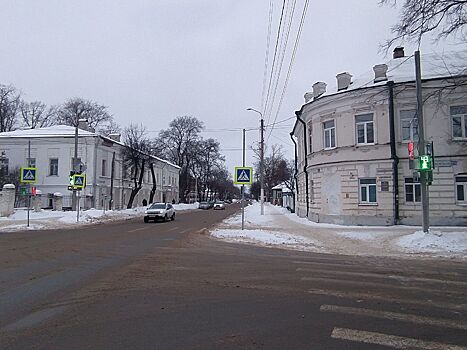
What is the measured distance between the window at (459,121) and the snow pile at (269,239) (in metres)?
11.6

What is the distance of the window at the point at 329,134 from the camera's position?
26.2 metres

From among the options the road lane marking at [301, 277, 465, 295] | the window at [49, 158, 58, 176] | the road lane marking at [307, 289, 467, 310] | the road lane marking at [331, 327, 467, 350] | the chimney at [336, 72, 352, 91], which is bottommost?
the road lane marking at [301, 277, 465, 295]

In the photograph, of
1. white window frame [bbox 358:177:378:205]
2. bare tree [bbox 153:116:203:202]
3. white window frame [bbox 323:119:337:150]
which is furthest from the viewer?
bare tree [bbox 153:116:203:202]

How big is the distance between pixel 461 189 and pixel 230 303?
20591 millimetres

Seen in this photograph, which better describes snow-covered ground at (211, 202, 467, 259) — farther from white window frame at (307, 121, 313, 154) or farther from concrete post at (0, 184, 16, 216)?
concrete post at (0, 184, 16, 216)

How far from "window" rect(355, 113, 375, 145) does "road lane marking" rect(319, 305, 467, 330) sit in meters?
19.5

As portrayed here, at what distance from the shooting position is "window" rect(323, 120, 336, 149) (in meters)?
26.2

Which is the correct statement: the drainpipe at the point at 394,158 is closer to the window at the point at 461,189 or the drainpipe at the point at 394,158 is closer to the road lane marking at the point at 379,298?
the window at the point at 461,189

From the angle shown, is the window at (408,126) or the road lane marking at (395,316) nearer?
the road lane marking at (395,316)

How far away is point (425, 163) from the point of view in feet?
54.6

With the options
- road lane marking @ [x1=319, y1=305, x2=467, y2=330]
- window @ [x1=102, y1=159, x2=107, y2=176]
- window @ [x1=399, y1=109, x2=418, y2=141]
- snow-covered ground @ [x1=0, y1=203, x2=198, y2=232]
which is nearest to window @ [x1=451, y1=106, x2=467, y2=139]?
window @ [x1=399, y1=109, x2=418, y2=141]

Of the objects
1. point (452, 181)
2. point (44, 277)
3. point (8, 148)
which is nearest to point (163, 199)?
point (8, 148)

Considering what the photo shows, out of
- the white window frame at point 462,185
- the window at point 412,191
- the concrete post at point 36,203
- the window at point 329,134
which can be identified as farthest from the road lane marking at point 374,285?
the concrete post at point 36,203

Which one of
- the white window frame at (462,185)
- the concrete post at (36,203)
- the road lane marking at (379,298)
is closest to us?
the road lane marking at (379,298)
